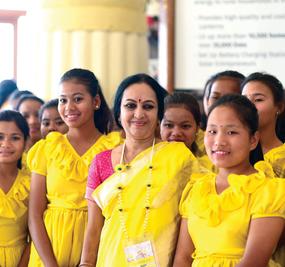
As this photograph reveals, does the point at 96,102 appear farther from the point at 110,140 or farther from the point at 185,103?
the point at 185,103

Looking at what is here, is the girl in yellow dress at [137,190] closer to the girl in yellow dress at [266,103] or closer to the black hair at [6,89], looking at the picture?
the girl in yellow dress at [266,103]

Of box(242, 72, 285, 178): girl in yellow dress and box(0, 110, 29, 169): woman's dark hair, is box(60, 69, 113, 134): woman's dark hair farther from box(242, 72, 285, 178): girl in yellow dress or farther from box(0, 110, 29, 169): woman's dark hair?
box(242, 72, 285, 178): girl in yellow dress

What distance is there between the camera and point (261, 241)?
71.9 inches

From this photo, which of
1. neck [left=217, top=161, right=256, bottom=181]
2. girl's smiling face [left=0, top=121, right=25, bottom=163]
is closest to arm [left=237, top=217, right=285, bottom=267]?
neck [left=217, top=161, right=256, bottom=181]

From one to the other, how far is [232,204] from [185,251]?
0.81 feet

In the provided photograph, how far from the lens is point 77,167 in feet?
7.61

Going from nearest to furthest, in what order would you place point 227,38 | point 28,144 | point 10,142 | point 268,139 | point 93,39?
point 268,139 → point 10,142 → point 28,144 → point 227,38 → point 93,39

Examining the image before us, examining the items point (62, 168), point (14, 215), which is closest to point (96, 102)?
point (62, 168)

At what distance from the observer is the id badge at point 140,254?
204 centimetres

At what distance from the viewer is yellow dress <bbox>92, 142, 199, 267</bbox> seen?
6.74ft

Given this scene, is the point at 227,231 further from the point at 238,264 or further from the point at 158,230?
the point at 158,230

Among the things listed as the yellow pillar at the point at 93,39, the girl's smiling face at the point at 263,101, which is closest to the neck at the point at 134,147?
the girl's smiling face at the point at 263,101

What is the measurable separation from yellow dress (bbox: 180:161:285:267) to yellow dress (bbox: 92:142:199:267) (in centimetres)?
13

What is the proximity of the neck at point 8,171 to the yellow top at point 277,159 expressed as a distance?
997 millimetres
